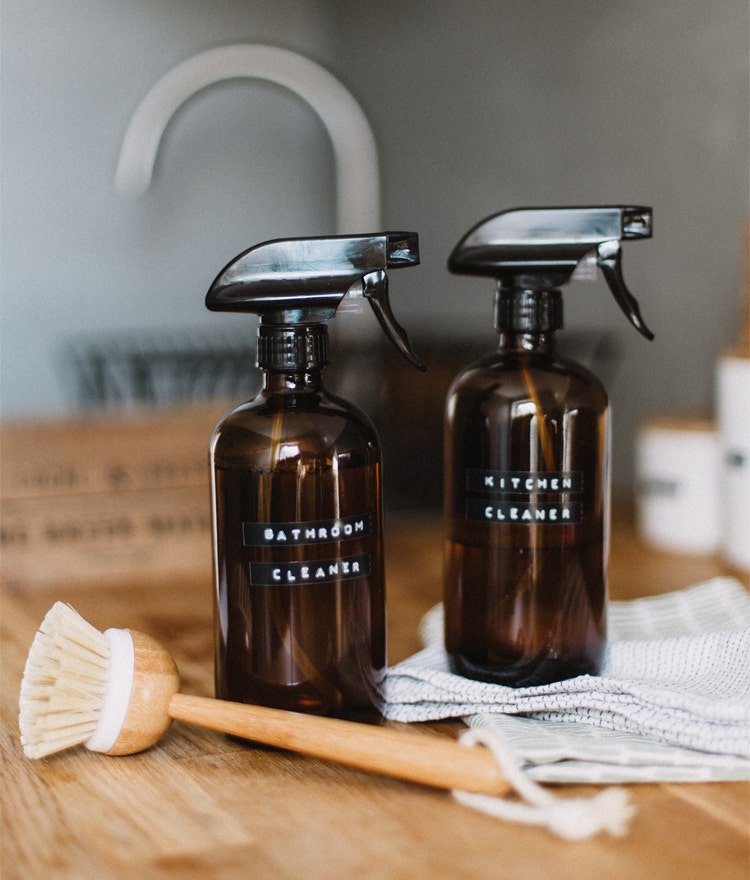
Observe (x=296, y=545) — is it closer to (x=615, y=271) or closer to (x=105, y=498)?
(x=615, y=271)

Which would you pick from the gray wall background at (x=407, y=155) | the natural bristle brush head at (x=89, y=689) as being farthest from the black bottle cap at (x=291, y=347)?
the gray wall background at (x=407, y=155)

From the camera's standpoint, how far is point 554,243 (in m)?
0.45

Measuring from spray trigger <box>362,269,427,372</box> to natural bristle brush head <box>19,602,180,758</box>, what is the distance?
163 mm

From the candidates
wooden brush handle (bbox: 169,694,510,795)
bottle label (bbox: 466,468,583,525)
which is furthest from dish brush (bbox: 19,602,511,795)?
bottle label (bbox: 466,468,583,525)

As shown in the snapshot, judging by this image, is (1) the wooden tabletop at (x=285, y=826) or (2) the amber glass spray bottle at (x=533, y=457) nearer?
(1) the wooden tabletop at (x=285, y=826)

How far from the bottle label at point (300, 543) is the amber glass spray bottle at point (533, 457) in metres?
0.07

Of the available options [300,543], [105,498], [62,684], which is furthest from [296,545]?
[105,498]

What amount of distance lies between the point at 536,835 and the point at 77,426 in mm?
490

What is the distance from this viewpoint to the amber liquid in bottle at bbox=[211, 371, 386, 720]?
1.36ft

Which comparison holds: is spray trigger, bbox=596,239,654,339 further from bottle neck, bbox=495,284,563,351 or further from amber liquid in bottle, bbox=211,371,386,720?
amber liquid in bottle, bbox=211,371,386,720

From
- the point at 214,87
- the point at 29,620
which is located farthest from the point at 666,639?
the point at 214,87

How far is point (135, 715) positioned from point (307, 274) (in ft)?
0.63

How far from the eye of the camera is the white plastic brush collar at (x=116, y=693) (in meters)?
0.41

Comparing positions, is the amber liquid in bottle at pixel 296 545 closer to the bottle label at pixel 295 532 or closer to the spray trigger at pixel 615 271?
the bottle label at pixel 295 532
